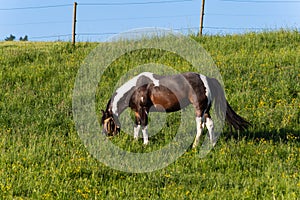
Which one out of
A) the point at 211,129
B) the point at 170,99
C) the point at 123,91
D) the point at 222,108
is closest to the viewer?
the point at 211,129

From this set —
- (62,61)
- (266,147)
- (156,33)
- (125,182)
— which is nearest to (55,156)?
(125,182)

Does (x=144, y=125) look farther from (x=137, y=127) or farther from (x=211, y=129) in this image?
(x=211, y=129)

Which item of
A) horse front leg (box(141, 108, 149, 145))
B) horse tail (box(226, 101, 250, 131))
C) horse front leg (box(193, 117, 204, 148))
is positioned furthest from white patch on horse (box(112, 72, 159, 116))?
horse tail (box(226, 101, 250, 131))

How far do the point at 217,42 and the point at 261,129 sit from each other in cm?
1102

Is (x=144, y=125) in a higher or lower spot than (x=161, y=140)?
higher

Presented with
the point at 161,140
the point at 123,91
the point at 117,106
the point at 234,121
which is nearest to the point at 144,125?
the point at 161,140

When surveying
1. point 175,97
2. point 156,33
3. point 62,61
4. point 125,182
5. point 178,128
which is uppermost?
point 156,33

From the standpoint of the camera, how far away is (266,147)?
11.6 metres

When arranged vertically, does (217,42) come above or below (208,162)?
above

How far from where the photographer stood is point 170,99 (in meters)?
12.3

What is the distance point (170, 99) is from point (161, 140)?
1.05 m

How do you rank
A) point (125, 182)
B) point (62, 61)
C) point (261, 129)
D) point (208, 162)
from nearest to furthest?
point (125, 182) → point (208, 162) → point (261, 129) → point (62, 61)

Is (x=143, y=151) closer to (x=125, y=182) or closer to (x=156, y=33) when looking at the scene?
(x=125, y=182)

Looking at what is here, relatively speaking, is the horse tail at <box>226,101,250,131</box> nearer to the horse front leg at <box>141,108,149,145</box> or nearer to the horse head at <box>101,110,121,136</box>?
the horse front leg at <box>141,108,149,145</box>
